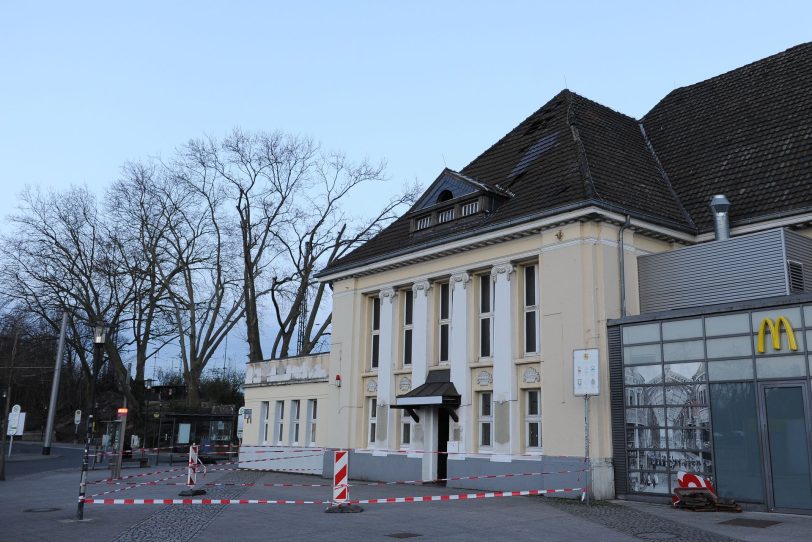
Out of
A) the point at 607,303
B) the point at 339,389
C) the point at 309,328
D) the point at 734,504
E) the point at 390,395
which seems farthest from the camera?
the point at 309,328

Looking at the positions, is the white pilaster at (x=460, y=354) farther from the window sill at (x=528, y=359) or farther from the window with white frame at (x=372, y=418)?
the window with white frame at (x=372, y=418)

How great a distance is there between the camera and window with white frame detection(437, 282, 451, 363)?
22891 mm

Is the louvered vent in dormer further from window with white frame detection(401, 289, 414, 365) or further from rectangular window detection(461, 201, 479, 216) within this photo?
window with white frame detection(401, 289, 414, 365)

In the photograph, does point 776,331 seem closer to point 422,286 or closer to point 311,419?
point 422,286

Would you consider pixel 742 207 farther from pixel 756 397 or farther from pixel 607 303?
pixel 756 397

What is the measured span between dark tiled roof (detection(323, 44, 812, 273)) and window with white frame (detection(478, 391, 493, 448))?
15.3 feet

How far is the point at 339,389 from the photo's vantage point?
85.9 feet

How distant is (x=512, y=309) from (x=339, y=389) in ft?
26.5

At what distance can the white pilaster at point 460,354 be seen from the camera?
21.4 meters

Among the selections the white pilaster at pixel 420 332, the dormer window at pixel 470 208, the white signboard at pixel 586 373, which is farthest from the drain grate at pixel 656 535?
the dormer window at pixel 470 208

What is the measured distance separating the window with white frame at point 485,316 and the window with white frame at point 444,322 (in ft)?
3.76

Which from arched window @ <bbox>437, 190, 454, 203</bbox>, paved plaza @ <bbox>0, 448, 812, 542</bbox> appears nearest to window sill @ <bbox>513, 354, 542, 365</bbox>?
paved plaza @ <bbox>0, 448, 812, 542</bbox>

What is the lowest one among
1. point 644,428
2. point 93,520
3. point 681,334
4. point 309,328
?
point 93,520

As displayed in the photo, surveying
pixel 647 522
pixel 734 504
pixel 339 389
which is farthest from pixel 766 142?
pixel 339 389
